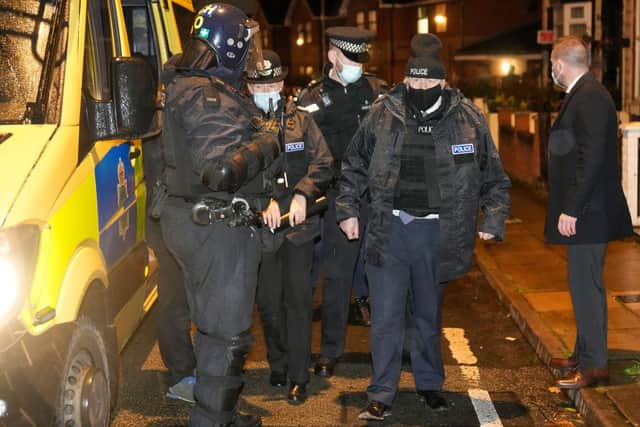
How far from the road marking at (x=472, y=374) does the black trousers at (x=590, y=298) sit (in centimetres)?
65

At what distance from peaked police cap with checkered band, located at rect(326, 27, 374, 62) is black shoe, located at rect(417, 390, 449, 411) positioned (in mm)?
2304

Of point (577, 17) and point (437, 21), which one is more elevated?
point (437, 21)

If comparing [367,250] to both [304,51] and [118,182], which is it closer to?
[118,182]

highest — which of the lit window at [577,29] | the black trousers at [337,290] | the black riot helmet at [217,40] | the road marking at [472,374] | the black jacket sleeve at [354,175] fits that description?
the lit window at [577,29]

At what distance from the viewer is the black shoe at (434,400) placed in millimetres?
5738

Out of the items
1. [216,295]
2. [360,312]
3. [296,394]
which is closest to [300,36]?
[360,312]

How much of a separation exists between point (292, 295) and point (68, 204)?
1813 millimetres

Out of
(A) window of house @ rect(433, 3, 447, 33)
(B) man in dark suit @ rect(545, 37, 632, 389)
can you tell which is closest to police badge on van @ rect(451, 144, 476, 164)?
(B) man in dark suit @ rect(545, 37, 632, 389)

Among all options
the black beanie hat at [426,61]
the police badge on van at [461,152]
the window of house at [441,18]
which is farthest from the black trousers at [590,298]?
the window of house at [441,18]

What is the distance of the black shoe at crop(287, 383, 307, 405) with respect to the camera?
5.88 metres

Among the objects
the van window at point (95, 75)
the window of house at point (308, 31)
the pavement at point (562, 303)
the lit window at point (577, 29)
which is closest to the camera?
the van window at point (95, 75)

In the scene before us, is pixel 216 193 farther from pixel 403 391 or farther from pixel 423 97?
pixel 403 391

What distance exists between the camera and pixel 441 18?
181 ft

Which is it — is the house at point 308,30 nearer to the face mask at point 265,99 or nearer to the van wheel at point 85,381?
the face mask at point 265,99
